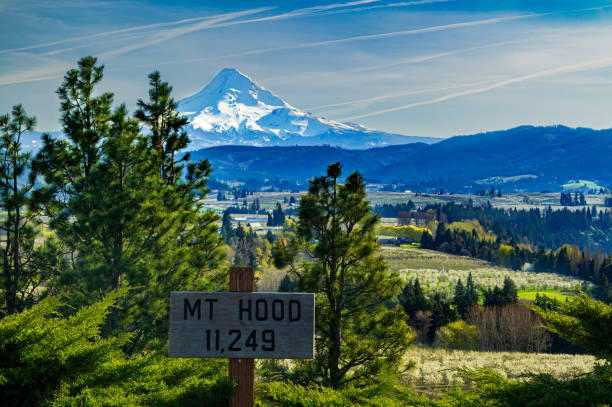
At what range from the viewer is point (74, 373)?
18.6 ft

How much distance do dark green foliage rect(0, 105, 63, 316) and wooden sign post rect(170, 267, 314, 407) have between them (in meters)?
13.0

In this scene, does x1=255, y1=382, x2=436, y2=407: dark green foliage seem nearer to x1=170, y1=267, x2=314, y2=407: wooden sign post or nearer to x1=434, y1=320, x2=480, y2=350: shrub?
x1=170, y1=267, x2=314, y2=407: wooden sign post

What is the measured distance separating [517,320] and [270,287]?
47815 mm

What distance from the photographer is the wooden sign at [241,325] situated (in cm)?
585

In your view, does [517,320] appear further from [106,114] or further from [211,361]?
[211,361]

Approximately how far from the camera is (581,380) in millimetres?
6590

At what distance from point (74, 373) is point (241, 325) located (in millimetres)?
1837

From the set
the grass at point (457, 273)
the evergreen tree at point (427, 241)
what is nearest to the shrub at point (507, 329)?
the grass at point (457, 273)

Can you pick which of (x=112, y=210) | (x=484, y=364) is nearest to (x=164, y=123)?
(x=112, y=210)

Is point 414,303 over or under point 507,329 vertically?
over

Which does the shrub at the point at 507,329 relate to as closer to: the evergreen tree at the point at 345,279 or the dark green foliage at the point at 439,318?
the dark green foliage at the point at 439,318

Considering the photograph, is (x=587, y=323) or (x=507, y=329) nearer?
(x=587, y=323)

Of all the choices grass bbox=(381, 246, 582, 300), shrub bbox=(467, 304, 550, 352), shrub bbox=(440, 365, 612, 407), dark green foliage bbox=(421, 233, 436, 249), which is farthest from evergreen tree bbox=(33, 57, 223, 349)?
dark green foliage bbox=(421, 233, 436, 249)

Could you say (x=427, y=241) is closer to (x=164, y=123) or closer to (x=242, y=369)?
(x=164, y=123)
